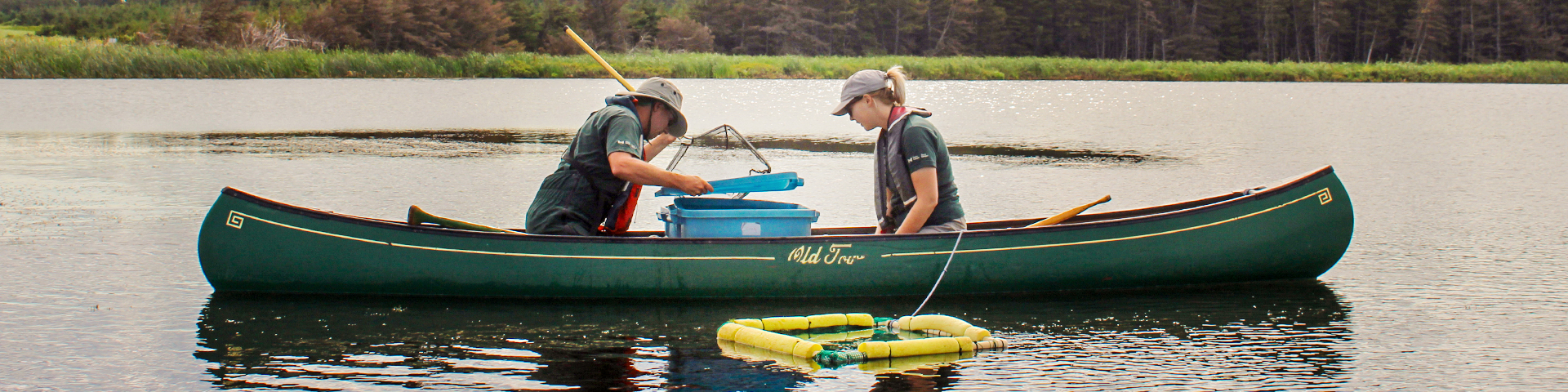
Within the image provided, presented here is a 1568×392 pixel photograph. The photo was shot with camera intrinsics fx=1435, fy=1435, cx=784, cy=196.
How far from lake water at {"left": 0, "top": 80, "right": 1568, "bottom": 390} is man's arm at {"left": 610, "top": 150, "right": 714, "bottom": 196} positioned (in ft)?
1.92

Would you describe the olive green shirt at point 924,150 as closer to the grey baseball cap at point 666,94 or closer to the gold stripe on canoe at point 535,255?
the gold stripe on canoe at point 535,255

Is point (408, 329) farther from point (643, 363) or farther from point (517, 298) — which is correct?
point (643, 363)

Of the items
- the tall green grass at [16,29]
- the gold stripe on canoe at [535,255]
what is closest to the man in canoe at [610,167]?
the gold stripe on canoe at [535,255]

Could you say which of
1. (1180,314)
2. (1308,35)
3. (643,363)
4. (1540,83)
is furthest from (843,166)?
(1308,35)

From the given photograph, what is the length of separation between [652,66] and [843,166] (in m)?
26.1

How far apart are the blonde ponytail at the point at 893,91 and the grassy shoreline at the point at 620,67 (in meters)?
27.5

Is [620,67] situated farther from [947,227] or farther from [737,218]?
[947,227]

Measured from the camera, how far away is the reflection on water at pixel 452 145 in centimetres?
1642

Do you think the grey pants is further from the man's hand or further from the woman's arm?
the man's hand

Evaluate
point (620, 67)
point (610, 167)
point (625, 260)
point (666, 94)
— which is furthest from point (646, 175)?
point (620, 67)

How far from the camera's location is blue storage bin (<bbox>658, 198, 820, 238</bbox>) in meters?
6.48

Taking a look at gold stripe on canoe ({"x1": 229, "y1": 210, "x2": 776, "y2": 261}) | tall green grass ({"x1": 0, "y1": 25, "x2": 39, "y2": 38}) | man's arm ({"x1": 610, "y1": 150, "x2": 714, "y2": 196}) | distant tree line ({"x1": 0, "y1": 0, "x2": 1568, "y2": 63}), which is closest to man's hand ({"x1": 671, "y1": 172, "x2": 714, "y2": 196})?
man's arm ({"x1": 610, "y1": 150, "x2": 714, "y2": 196})

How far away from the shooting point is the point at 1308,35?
78062 millimetres

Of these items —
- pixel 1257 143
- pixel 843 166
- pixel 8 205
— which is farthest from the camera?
pixel 1257 143
